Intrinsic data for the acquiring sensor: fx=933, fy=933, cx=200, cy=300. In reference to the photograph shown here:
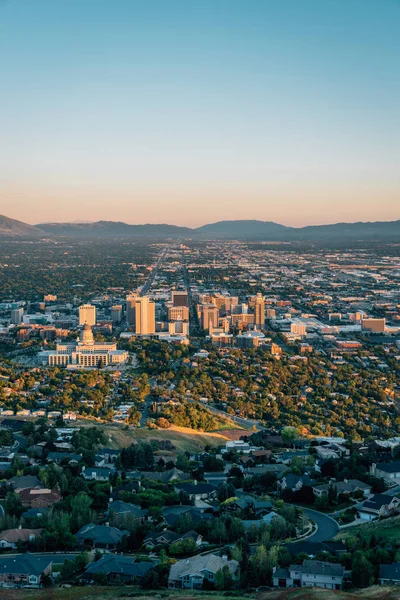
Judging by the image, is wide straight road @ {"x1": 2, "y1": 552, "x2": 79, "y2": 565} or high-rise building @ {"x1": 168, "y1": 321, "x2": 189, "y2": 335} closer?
wide straight road @ {"x1": 2, "y1": 552, "x2": 79, "y2": 565}

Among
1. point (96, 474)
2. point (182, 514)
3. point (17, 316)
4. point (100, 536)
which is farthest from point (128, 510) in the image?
point (17, 316)

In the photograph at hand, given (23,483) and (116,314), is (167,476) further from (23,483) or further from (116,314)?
(116,314)

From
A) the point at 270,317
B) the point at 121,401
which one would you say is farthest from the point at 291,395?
the point at 270,317

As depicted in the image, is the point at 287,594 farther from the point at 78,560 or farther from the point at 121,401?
the point at 121,401

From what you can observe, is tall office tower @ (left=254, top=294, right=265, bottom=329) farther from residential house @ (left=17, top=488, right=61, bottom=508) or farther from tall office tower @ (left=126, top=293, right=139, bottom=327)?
residential house @ (left=17, top=488, right=61, bottom=508)

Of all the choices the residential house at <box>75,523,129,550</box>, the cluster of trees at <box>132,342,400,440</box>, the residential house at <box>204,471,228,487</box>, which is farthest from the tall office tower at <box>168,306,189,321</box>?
the residential house at <box>75,523,129,550</box>

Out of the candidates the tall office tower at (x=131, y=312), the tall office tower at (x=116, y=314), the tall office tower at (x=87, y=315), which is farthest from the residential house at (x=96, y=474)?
the tall office tower at (x=116, y=314)
